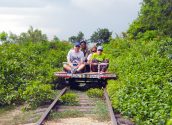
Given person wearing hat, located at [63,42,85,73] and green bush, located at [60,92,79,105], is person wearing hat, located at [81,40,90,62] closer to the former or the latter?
person wearing hat, located at [63,42,85,73]

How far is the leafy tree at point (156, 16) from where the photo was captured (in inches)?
1356

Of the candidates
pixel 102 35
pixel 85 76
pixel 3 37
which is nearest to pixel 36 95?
pixel 85 76

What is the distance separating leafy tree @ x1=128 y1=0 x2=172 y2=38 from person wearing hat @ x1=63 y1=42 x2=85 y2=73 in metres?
17.1

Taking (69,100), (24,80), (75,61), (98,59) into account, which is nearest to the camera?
(69,100)

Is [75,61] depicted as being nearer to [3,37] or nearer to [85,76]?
[85,76]

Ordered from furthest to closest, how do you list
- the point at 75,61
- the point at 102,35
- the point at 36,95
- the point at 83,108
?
the point at 102,35 → the point at 75,61 → the point at 36,95 → the point at 83,108

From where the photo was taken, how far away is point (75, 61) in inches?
709

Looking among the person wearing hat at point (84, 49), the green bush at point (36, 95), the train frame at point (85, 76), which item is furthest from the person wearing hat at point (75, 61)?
the green bush at point (36, 95)

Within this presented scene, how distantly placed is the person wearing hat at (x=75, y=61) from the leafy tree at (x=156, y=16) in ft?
56.0

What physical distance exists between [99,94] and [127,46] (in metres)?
18.9

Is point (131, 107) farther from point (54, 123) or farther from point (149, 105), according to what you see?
point (54, 123)

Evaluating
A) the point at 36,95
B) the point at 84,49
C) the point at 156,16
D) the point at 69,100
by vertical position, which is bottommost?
the point at 69,100

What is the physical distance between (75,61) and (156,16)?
18.9 m

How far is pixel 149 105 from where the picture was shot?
10242 millimetres
